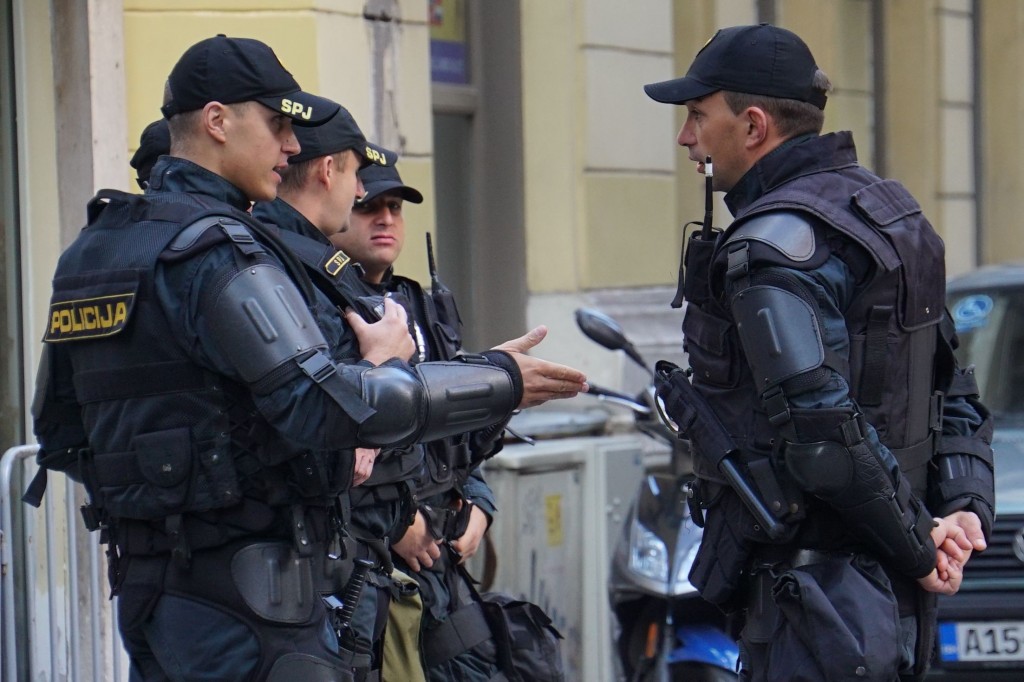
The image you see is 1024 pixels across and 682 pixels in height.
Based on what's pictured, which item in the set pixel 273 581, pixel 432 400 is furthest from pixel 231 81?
pixel 273 581

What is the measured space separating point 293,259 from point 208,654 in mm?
805

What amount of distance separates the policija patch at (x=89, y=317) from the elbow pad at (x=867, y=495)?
4.63 ft

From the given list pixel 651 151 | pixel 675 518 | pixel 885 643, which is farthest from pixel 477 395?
pixel 651 151

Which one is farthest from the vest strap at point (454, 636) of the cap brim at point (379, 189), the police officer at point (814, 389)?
the cap brim at point (379, 189)

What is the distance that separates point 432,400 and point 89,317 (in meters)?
0.70

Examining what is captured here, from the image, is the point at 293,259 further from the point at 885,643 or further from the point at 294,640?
the point at 885,643

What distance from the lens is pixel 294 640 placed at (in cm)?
314

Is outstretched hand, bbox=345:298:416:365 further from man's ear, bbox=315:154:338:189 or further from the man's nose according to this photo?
the man's nose

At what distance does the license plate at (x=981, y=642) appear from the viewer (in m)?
4.98

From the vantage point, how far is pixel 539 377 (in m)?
3.33

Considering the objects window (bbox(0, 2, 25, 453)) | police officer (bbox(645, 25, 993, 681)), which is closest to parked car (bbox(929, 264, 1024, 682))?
police officer (bbox(645, 25, 993, 681))

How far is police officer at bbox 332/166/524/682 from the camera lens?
4195mm

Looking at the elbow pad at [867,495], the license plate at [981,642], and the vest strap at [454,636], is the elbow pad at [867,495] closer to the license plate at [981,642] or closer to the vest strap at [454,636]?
the vest strap at [454,636]

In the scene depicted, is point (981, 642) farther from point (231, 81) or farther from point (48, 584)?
point (231, 81)
